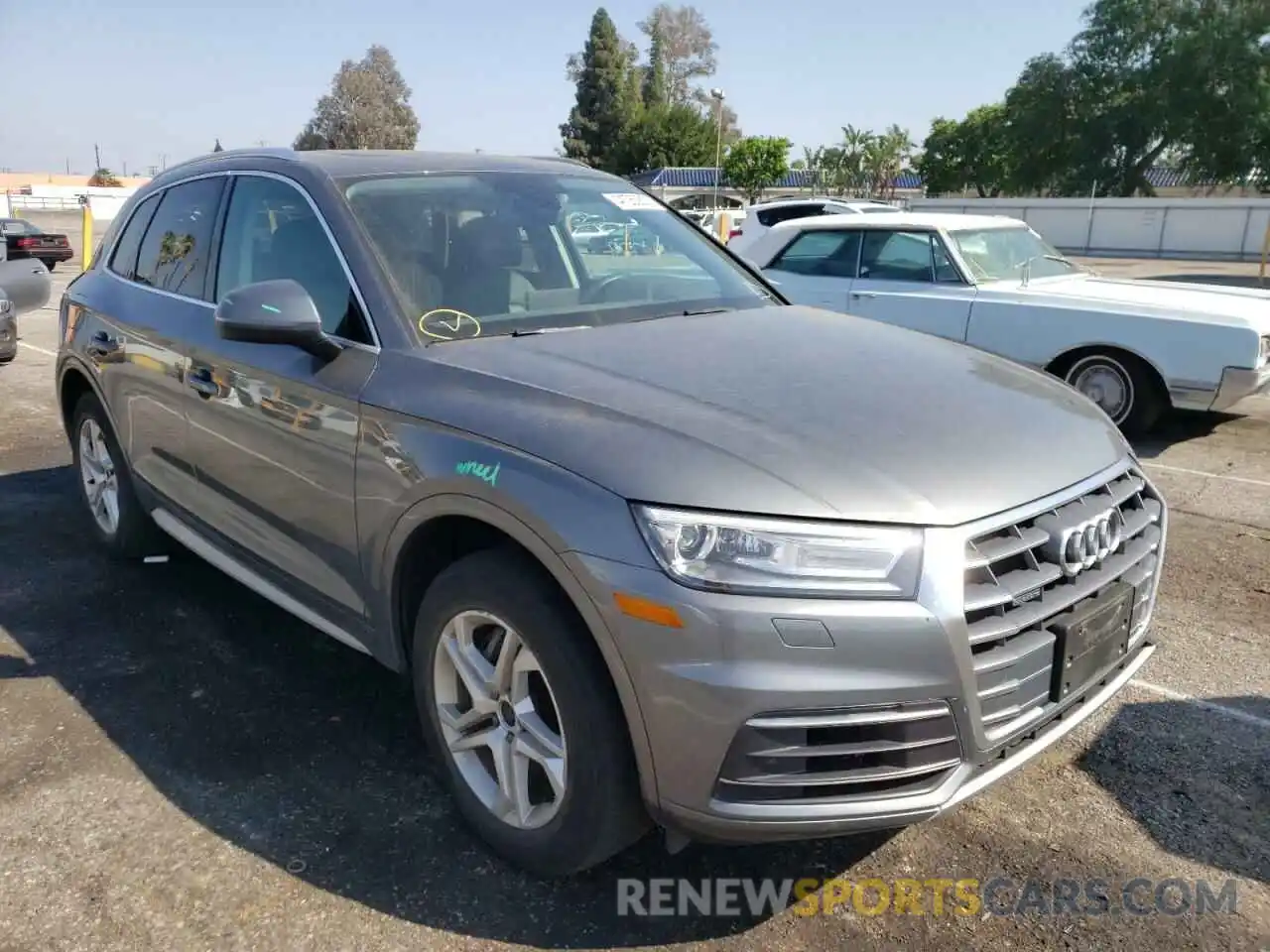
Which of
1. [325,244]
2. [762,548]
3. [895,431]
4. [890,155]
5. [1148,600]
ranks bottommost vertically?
[1148,600]

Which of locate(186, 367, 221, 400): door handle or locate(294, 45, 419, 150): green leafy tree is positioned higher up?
locate(294, 45, 419, 150): green leafy tree

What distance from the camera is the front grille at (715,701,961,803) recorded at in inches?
82.0

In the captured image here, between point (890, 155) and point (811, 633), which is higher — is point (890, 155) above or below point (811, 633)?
above

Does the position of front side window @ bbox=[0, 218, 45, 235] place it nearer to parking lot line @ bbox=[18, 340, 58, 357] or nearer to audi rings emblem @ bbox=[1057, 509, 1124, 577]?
parking lot line @ bbox=[18, 340, 58, 357]

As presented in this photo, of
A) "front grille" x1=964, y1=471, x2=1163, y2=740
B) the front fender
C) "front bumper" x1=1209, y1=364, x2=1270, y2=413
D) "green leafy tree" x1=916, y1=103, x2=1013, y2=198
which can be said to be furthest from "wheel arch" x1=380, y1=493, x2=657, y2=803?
"green leafy tree" x1=916, y1=103, x2=1013, y2=198

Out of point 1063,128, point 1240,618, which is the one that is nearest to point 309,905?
point 1240,618

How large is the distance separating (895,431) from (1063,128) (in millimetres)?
59769

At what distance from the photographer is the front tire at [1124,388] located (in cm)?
718

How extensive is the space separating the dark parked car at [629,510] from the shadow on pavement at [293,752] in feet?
0.53

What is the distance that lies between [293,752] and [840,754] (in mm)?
1885

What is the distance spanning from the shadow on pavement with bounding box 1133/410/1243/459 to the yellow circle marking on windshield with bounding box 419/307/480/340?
553 centimetres

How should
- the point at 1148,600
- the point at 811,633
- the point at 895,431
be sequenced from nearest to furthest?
1. the point at 811,633
2. the point at 895,431
3. the point at 1148,600

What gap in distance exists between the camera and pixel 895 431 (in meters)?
2.44

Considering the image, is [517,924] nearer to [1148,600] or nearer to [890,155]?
[1148,600]
